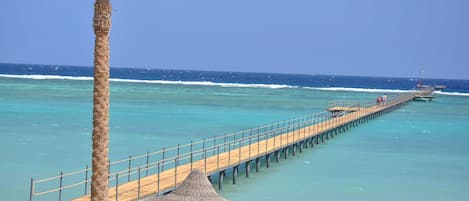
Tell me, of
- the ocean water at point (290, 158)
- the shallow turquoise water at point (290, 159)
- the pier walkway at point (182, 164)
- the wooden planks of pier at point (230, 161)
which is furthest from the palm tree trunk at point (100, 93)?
the shallow turquoise water at point (290, 159)

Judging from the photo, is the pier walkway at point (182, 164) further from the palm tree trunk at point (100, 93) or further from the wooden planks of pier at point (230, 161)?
the palm tree trunk at point (100, 93)

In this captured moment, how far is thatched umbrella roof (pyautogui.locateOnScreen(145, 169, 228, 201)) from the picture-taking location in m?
13.6

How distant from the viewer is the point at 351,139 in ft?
125

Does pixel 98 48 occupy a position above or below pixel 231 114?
above

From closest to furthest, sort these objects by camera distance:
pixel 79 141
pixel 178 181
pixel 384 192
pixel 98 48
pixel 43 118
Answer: pixel 98 48
pixel 178 181
pixel 384 192
pixel 79 141
pixel 43 118

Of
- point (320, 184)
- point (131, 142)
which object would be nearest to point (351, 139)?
point (131, 142)

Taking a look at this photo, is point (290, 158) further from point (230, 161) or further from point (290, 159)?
point (230, 161)

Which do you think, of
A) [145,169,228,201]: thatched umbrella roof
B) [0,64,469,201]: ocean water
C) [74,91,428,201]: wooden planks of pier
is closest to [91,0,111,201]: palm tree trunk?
[145,169,228,201]: thatched umbrella roof

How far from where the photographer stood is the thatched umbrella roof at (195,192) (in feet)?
44.7

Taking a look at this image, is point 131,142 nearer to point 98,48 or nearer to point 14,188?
point 14,188

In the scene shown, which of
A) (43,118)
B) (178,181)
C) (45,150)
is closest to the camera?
(178,181)

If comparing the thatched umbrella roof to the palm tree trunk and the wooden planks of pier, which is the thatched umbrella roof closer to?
the wooden planks of pier

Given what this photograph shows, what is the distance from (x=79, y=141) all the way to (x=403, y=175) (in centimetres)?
1394

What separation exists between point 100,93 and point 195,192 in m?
4.03
